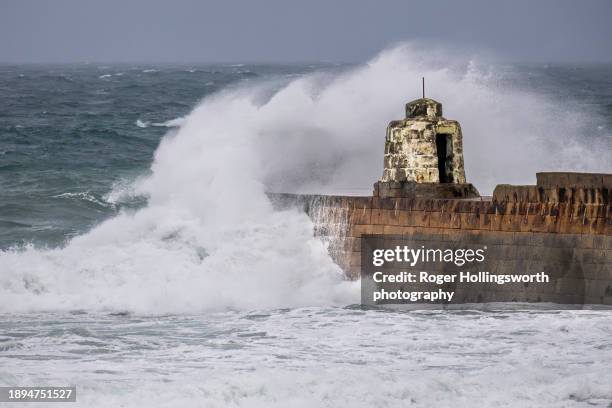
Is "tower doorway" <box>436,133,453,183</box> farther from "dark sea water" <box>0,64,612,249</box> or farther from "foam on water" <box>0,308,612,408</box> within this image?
"dark sea water" <box>0,64,612,249</box>

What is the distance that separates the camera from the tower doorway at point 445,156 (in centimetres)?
1409

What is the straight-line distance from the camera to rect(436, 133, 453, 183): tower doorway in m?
14.1

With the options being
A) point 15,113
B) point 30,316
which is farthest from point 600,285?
point 15,113

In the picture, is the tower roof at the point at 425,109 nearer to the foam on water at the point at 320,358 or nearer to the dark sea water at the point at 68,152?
the foam on water at the point at 320,358

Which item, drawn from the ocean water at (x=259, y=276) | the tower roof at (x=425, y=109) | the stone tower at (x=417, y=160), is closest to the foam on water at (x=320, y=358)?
the ocean water at (x=259, y=276)

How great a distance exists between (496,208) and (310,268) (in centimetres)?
257

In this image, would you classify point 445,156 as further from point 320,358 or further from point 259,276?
point 320,358

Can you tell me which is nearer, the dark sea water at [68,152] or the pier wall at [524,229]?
the pier wall at [524,229]

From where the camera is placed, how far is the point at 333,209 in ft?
45.6

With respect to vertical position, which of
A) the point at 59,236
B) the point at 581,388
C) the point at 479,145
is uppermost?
the point at 479,145

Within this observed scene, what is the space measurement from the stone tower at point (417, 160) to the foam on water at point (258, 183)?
1210 mm

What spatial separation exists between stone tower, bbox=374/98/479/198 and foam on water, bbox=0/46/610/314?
1.21 meters

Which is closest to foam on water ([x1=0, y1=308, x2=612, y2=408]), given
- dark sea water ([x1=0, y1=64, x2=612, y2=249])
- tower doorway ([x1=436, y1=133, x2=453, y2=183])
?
tower doorway ([x1=436, y1=133, x2=453, y2=183])

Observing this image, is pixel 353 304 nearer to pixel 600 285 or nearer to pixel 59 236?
pixel 600 285
